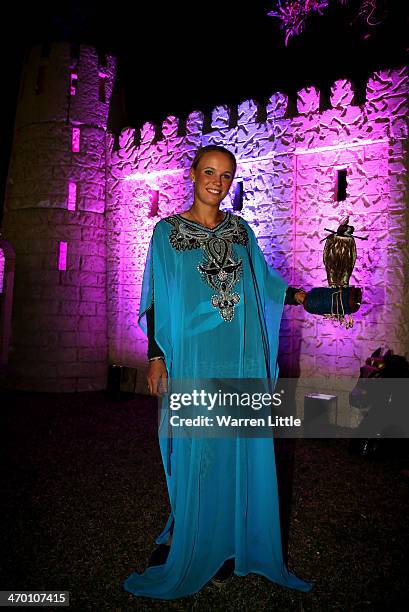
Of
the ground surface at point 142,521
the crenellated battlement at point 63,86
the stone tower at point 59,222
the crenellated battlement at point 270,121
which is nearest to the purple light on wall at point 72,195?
the stone tower at point 59,222

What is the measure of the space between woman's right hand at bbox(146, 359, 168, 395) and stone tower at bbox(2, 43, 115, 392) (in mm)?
7117

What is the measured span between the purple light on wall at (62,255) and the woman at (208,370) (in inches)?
281

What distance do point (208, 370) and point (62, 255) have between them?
24.7 ft

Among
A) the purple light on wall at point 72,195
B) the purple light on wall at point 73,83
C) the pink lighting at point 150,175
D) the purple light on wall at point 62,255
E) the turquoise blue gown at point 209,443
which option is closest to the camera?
the turquoise blue gown at point 209,443

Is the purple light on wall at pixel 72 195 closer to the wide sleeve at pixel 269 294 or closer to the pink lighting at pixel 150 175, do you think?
the pink lighting at pixel 150 175

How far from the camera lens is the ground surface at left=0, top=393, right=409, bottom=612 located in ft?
8.10

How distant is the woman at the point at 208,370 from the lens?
2.29m

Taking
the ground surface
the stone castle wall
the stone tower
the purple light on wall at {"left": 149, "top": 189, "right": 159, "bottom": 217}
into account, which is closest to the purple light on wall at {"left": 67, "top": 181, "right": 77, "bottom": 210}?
the stone tower

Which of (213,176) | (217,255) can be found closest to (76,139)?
(213,176)

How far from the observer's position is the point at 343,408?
6.74 m

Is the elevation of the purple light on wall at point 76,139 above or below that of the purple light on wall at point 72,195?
above

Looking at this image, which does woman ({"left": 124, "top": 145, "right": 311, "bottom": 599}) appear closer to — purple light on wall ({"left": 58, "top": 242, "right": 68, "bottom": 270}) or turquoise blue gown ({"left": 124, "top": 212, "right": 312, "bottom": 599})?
turquoise blue gown ({"left": 124, "top": 212, "right": 312, "bottom": 599})

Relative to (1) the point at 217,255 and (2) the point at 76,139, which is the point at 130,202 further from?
(1) the point at 217,255

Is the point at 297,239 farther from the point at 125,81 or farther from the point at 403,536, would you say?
the point at 125,81
